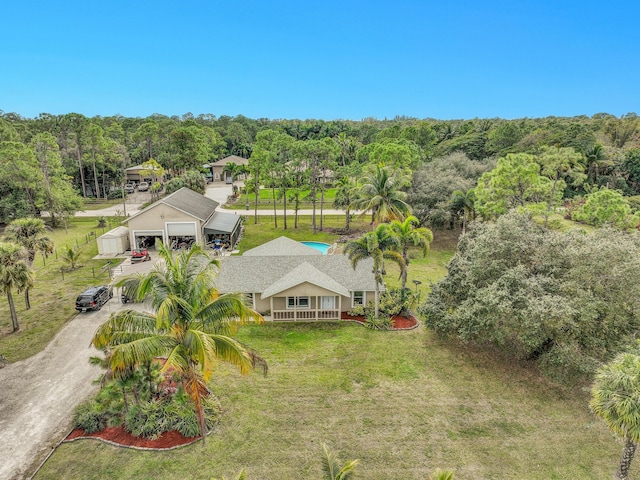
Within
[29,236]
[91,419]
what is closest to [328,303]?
[91,419]

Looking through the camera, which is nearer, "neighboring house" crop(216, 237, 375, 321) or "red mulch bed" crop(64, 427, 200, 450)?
"red mulch bed" crop(64, 427, 200, 450)

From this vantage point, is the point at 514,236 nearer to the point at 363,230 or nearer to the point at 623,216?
the point at 623,216

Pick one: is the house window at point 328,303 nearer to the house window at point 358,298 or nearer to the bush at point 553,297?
the house window at point 358,298

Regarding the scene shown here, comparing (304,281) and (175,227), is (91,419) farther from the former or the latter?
(175,227)

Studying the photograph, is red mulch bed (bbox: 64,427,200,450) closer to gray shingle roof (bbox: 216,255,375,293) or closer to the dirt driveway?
the dirt driveway

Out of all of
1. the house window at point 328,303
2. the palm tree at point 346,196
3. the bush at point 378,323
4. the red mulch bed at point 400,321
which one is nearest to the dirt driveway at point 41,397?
the house window at point 328,303

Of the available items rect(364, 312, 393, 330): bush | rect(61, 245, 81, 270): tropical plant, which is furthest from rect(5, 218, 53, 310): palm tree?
rect(364, 312, 393, 330): bush
